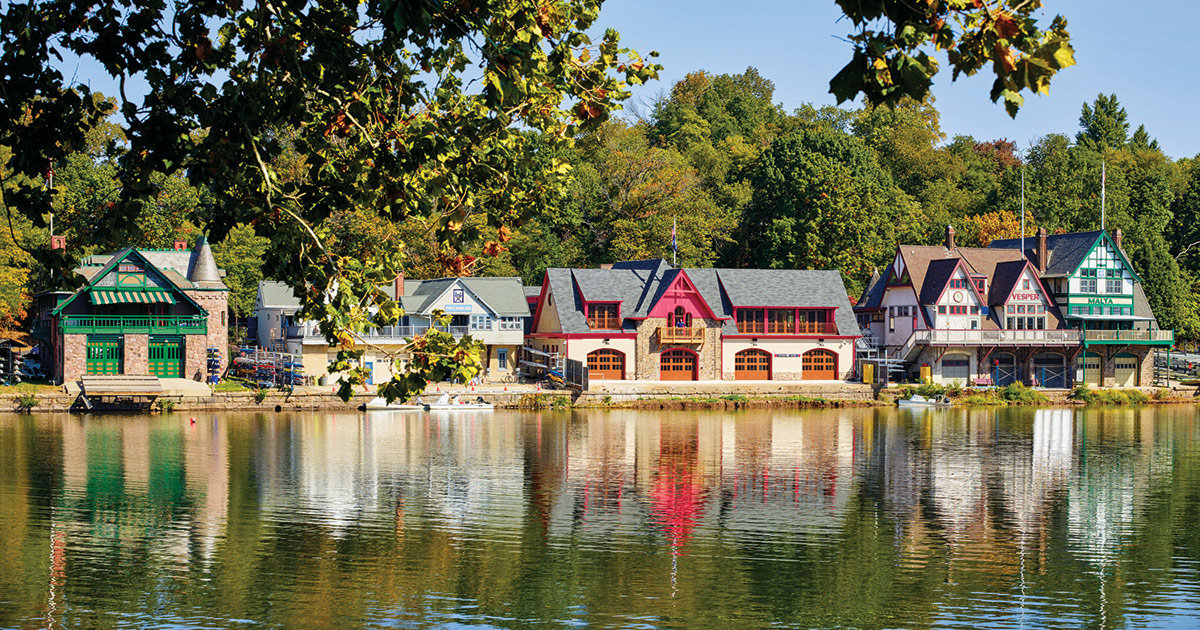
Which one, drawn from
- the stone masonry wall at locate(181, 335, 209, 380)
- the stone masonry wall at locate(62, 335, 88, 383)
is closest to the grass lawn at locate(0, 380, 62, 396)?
the stone masonry wall at locate(62, 335, 88, 383)

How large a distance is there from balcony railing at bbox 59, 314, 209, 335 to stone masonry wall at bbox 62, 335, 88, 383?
44 cm

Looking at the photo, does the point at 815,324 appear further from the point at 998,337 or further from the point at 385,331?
the point at 385,331

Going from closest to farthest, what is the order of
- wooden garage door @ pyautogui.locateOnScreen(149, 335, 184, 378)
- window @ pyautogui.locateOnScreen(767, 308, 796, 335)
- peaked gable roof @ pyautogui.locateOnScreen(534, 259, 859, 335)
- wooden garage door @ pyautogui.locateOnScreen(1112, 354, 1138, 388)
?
wooden garage door @ pyautogui.locateOnScreen(149, 335, 184, 378), peaked gable roof @ pyautogui.locateOnScreen(534, 259, 859, 335), window @ pyautogui.locateOnScreen(767, 308, 796, 335), wooden garage door @ pyautogui.locateOnScreen(1112, 354, 1138, 388)

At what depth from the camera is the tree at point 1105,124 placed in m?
119

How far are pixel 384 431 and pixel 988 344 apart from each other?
39.0 meters

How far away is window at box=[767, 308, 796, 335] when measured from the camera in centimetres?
7312

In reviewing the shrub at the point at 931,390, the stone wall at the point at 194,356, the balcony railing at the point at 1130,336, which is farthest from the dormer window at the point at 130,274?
the balcony railing at the point at 1130,336

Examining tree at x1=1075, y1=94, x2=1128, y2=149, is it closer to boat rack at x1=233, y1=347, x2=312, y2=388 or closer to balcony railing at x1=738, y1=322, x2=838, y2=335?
balcony railing at x1=738, y1=322, x2=838, y2=335

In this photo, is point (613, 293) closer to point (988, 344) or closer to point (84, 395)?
point (988, 344)

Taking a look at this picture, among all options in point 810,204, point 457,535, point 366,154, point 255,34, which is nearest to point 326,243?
point 366,154

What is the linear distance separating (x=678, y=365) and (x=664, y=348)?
5.43 feet

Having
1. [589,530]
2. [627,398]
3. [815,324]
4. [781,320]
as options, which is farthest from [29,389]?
[815,324]

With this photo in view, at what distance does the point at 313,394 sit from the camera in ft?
204

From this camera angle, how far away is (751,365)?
239 feet
